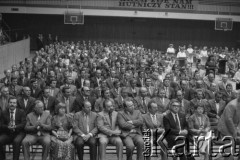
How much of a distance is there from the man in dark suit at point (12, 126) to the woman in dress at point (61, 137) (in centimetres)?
67

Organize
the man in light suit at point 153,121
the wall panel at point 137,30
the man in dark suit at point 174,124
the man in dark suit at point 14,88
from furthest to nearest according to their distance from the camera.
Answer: the wall panel at point 137,30 < the man in dark suit at point 14,88 < the man in light suit at point 153,121 < the man in dark suit at point 174,124

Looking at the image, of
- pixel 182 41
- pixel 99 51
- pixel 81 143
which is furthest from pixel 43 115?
pixel 182 41

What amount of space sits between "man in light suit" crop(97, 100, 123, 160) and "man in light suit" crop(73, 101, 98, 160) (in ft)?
0.43

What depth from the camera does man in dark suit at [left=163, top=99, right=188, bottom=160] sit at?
7.86 metres

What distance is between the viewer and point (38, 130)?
25.6 ft

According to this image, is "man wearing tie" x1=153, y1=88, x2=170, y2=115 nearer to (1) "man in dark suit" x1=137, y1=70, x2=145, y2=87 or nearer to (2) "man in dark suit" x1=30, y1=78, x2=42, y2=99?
(1) "man in dark suit" x1=137, y1=70, x2=145, y2=87

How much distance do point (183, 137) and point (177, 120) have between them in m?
0.38

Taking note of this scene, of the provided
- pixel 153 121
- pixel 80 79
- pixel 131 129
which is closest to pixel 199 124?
pixel 153 121

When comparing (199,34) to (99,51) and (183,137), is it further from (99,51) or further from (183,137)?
(183,137)

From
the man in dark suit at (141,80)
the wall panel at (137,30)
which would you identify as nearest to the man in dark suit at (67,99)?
the man in dark suit at (141,80)

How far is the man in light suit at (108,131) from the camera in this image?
25.1 feet

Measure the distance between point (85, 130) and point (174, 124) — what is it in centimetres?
183

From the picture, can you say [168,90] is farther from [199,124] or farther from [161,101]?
[199,124]

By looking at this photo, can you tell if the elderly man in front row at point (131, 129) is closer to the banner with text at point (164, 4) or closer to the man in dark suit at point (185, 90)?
the man in dark suit at point (185, 90)
